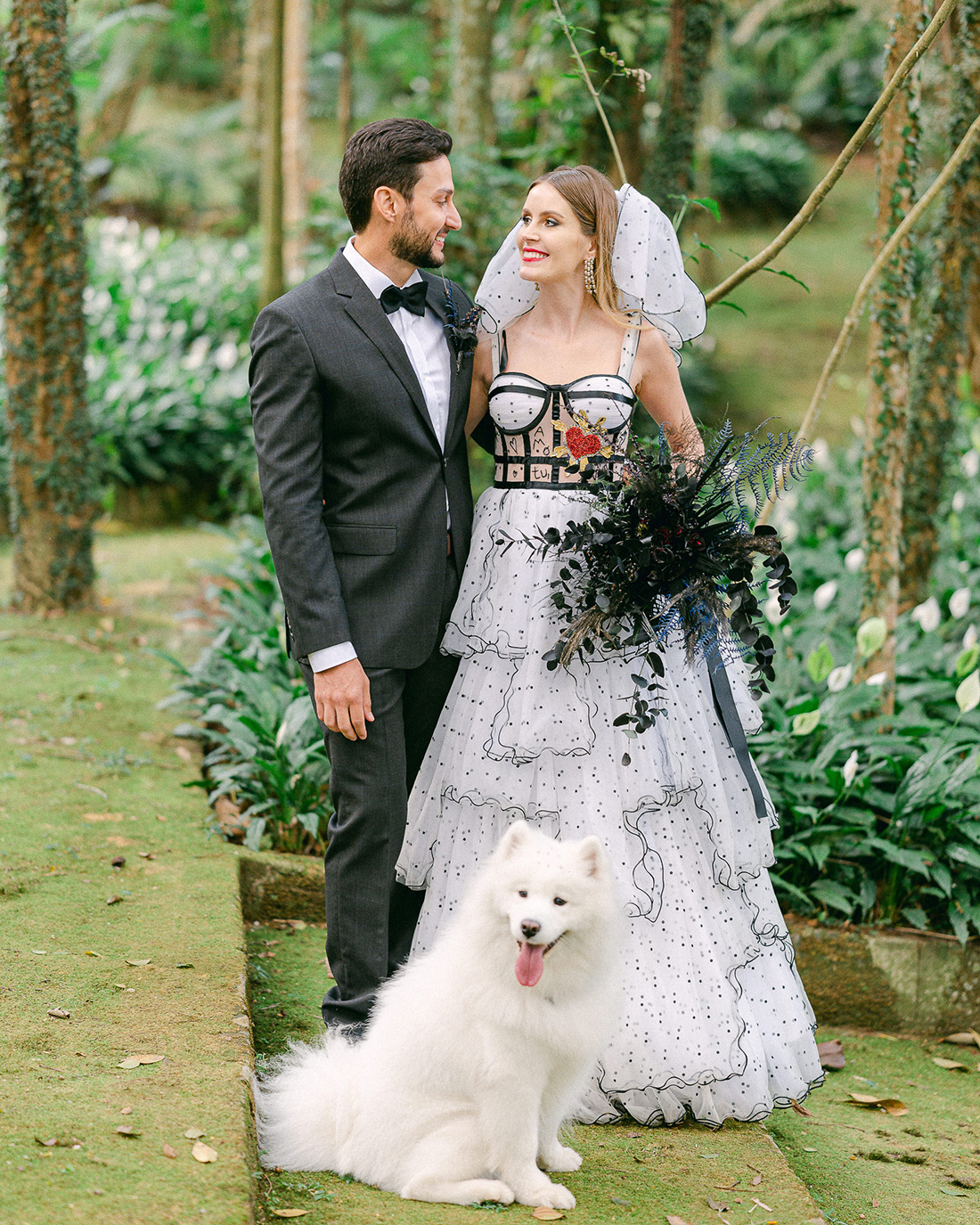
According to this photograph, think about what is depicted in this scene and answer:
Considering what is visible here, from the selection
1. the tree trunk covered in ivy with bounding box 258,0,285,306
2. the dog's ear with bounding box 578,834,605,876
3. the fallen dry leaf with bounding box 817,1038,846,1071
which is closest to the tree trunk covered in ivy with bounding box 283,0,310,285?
the tree trunk covered in ivy with bounding box 258,0,285,306

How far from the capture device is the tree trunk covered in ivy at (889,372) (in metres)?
4.26

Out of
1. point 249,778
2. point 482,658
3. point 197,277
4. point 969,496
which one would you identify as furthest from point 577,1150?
point 197,277

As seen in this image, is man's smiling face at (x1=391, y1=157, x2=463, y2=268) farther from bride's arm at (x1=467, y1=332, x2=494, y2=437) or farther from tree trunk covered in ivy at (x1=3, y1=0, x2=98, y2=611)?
tree trunk covered in ivy at (x1=3, y1=0, x2=98, y2=611)

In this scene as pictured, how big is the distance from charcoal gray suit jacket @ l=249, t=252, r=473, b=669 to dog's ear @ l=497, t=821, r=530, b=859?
27.8 inches

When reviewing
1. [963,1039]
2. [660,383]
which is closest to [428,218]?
[660,383]

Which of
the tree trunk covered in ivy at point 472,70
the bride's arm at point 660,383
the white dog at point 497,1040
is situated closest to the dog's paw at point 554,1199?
the white dog at point 497,1040

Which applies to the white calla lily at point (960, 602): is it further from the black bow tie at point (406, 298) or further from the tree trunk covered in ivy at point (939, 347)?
the black bow tie at point (406, 298)

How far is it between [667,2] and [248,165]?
13.7 metres

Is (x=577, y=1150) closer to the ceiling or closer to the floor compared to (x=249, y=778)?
closer to the floor

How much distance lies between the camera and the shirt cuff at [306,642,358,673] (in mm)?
2852

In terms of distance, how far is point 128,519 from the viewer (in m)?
8.92

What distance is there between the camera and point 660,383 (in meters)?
3.22

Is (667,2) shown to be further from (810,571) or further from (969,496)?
(969,496)

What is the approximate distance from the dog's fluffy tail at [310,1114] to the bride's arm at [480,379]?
170cm
